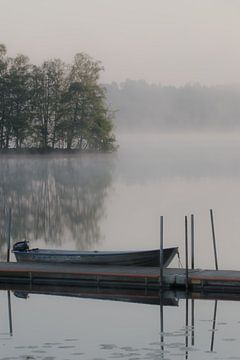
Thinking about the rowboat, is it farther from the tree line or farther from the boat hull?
Answer: the tree line

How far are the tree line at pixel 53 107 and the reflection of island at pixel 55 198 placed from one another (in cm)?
445

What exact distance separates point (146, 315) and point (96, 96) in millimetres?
108704

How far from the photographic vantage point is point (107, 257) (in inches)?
1479

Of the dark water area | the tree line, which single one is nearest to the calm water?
the dark water area

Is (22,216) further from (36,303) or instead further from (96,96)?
(96,96)

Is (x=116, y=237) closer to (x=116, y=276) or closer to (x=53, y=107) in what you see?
(x=116, y=276)

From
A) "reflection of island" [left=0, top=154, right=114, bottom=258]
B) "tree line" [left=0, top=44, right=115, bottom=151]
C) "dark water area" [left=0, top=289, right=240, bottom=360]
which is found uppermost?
"tree line" [left=0, top=44, right=115, bottom=151]

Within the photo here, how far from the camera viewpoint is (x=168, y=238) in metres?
49.6

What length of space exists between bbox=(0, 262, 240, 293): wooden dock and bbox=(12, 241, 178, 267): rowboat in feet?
1.01

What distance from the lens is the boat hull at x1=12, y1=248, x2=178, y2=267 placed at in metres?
37.4

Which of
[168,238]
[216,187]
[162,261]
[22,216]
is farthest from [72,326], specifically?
[216,187]

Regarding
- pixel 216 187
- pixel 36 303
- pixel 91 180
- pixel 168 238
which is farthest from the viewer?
pixel 91 180

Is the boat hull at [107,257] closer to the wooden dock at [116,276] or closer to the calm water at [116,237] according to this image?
the wooden dock at [116,276]

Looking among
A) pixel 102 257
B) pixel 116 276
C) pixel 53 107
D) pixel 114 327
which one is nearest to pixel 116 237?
pixel 102 257
